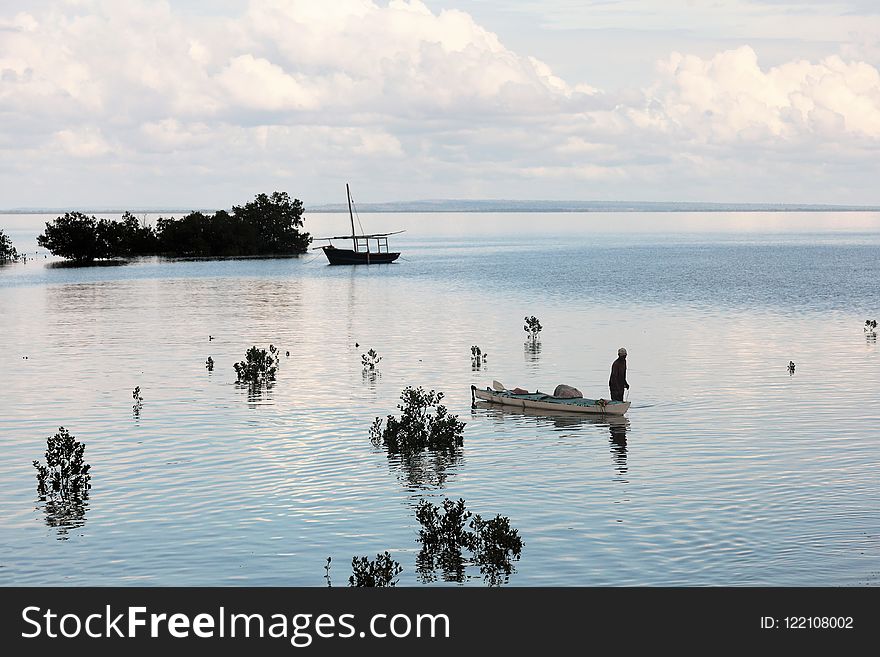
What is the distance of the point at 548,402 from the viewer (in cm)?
3697

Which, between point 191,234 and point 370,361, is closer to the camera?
point 370,361

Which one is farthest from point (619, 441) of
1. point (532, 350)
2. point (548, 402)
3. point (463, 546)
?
point (532, 350)

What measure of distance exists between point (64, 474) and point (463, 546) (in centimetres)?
1023

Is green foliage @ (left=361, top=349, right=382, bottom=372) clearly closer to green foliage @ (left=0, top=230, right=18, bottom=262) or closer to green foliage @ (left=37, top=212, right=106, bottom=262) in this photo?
green foliage @ (left=37, top=212, right=106, bottom=262)

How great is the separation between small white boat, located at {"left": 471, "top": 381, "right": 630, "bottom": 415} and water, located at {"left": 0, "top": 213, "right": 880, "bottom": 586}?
0.64 metres

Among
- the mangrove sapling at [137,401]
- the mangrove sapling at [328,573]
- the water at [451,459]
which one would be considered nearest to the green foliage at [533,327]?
the water at [451,459]

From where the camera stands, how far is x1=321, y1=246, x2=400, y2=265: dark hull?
15712cm

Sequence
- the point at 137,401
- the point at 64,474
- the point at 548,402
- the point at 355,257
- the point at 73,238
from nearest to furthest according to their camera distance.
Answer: the point at 64,474
the point at 548,402
the point at 137,401
the point at 73,238
the point at 355,257

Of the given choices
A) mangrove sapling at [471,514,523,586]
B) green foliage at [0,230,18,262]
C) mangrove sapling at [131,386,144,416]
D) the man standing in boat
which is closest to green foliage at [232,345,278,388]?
mangrove sapling at [131,386,144,416]

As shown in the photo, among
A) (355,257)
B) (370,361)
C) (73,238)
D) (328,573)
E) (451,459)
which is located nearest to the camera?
(328,573)

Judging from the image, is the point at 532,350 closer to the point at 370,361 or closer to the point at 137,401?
the point at 370,361

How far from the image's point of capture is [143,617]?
1555cm

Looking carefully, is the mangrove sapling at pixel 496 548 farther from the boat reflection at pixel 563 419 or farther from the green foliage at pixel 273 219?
the green foliage at pixel 273 219

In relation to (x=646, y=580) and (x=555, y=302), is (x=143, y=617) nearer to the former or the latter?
(x=646, y=580)
